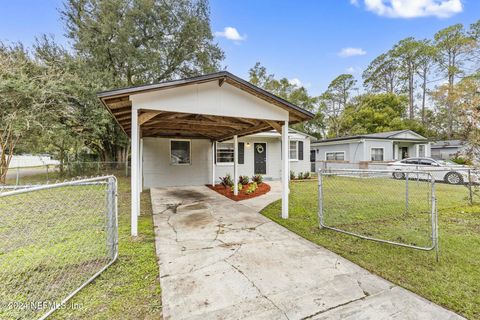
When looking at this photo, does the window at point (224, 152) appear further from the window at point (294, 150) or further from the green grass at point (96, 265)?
the green grass at point (96, 265)

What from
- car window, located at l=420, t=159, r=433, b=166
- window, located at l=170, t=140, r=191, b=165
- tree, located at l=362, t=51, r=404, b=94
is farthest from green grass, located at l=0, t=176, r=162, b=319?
tree, located at l=362, t=51, r=404, b=94

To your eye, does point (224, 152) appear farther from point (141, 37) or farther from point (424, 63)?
point (424, 63)

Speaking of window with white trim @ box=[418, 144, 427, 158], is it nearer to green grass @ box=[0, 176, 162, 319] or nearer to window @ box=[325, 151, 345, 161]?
window @ box=[325, 151, 345, 161]

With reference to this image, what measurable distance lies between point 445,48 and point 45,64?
3834 cm

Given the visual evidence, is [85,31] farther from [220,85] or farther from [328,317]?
[328,317]

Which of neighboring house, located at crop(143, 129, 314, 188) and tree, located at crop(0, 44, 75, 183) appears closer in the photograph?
tree, located at crop(0, 44, 75, 183)

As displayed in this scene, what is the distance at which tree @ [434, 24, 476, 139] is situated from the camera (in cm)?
2523

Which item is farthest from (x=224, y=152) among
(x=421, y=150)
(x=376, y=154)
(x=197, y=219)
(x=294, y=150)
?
(x=421, y=150)

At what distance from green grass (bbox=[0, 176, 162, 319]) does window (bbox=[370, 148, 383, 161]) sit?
16441mm

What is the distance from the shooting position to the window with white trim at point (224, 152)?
1203 cm

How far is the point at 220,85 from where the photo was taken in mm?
4969

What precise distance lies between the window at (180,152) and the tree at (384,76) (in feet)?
102

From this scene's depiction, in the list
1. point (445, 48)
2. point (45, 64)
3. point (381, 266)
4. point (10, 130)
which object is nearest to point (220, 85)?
point (381, 266)

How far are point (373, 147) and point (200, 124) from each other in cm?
1434
